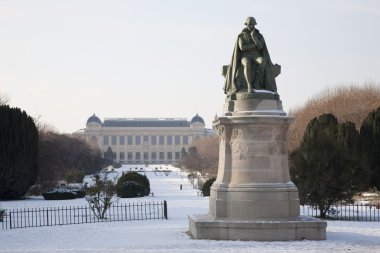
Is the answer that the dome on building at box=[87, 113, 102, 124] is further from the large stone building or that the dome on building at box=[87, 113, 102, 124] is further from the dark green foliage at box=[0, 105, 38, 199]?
the dark green foliage at box=[0, 105, 38, 199]

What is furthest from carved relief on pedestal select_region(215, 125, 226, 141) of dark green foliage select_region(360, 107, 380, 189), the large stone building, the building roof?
→ the building roof

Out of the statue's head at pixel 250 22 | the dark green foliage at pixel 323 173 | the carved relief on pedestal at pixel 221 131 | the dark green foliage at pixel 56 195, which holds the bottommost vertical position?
the dark green foliage at pixel 56 195

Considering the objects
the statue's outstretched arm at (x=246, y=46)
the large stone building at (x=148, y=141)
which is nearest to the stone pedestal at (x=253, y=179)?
the statue's outstretched arm at (x=246, y=46)

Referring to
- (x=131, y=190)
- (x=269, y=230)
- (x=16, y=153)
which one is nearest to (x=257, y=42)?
(x=269, y=230)

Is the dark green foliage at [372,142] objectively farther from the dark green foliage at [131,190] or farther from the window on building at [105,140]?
the window on building at [105,140]

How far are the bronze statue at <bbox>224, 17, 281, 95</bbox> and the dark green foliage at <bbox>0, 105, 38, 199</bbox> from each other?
80.2 feet

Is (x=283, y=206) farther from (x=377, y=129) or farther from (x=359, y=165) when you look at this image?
(x=377, y=129)

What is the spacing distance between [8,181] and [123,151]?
5675 inches

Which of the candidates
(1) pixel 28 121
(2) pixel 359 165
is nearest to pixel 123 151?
(1) pixel 28 121

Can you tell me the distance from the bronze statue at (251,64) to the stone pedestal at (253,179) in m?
0.39

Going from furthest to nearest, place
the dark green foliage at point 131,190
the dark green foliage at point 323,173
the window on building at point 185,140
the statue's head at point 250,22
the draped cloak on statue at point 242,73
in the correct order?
1. the window on building at point 185,140
2. the dark green foliage at point 131,190
3. the dark green foliage at point 323,173
4. the statue's head at point 250,22
5. the draped cloak on statue at point 242,73

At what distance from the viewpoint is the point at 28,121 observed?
41750mm

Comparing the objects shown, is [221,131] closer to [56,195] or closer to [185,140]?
[56,195]

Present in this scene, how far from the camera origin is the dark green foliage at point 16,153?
39.4 m
